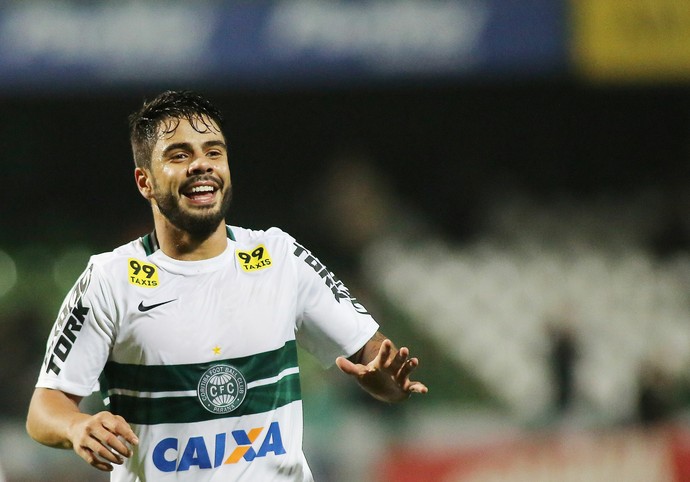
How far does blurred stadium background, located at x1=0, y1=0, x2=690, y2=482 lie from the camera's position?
34.5ft

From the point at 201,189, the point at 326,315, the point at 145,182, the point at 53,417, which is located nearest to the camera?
the point at 53,417

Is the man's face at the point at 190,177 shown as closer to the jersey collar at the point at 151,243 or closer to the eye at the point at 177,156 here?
the eye at the point at 177,156

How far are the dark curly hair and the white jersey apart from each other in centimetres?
35

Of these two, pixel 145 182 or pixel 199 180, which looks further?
pixel 145 182

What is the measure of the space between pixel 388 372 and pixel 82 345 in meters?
0.95

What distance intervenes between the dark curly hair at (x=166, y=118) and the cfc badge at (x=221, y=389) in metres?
0.72

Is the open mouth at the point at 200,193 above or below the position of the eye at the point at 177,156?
below

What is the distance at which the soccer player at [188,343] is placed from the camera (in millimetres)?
3660

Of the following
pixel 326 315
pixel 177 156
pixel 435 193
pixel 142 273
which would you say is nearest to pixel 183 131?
pixel 177 156

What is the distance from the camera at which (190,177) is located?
12.3 ft

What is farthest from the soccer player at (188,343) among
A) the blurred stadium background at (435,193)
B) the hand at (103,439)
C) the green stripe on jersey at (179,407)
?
the blurred stadium background at (435,193)

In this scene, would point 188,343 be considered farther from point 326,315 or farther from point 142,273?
point 326,315

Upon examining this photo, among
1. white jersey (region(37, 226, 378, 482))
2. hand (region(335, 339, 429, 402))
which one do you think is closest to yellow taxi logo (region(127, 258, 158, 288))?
white jersey (region(37, 226, 378, 482))

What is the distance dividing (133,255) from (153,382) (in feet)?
1.45
